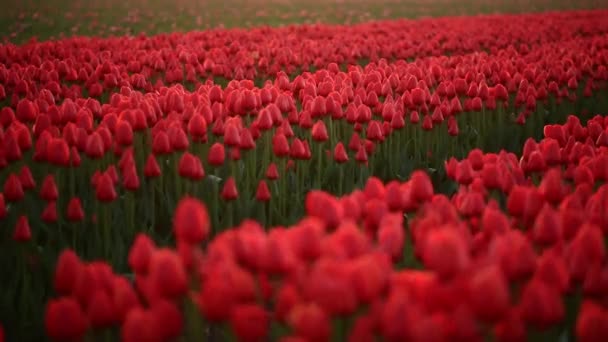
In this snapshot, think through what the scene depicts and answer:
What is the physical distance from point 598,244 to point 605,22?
1649 cm

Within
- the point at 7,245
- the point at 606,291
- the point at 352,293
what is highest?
the point at 352,293

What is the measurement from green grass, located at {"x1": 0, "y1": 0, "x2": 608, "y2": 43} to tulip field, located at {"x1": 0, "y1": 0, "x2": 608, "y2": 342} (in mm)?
13639

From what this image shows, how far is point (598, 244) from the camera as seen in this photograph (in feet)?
6.56

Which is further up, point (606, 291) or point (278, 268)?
point (278, 268)

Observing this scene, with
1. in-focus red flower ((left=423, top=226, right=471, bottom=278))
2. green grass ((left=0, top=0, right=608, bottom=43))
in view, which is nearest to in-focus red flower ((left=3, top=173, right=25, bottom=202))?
in-focus red flower ((left=423, top=226, right=471, bottom=278))

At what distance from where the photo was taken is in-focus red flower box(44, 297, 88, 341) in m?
1.69

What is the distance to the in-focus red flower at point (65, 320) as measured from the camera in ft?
5.54

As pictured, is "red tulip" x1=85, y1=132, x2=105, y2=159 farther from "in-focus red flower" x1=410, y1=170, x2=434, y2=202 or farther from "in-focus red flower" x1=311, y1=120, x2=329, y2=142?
"in-focus red flower" x1=410, y1=170, x2=434, y2=202

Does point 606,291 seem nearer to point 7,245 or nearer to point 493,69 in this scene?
point 7,245

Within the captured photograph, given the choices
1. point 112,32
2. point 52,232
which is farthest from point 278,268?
point 112,32

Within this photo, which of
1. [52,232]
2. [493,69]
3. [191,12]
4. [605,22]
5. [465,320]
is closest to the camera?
[465,320]

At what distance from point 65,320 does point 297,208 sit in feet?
9.00

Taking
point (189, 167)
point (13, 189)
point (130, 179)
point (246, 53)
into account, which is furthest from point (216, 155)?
point (246, 53)

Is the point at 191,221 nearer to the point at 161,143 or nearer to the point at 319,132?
the point at 161,143
